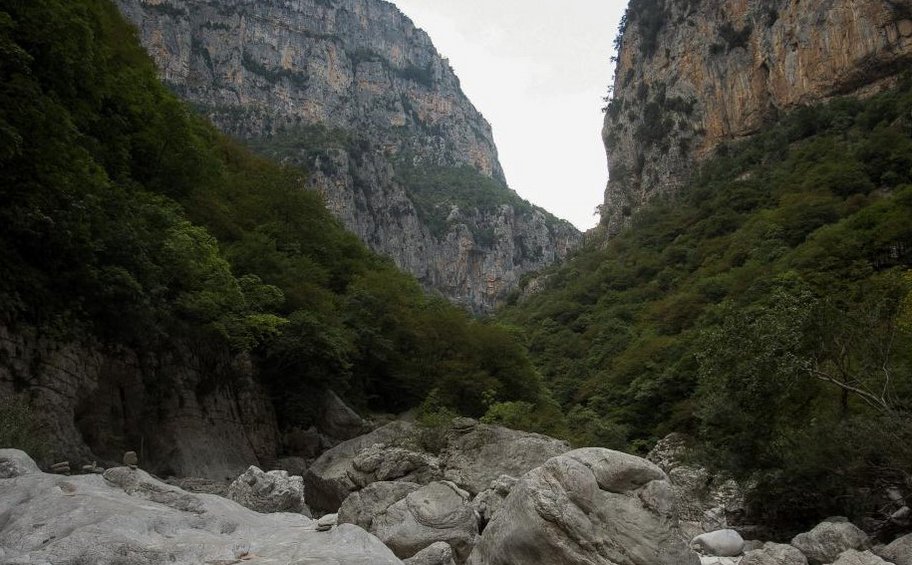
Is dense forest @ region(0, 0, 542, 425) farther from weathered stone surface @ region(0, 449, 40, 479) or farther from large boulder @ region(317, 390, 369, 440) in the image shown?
weathered stone surface @ region(0, 449, 40, 479)

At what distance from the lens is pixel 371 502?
10102 mm

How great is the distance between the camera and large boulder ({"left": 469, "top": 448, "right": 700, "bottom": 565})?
7.07m

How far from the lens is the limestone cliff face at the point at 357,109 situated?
338 feet

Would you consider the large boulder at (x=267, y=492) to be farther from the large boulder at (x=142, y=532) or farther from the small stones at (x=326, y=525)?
the small stones at (x=326, y=525)

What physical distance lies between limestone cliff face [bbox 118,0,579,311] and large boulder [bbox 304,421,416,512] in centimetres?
7667

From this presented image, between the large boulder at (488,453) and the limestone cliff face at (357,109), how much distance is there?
78.0 metres

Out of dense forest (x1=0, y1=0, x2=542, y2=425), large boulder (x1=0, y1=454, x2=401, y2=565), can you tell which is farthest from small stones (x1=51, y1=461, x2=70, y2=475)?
dense forest (x1=0, y1=0, x2=542, y2=425)

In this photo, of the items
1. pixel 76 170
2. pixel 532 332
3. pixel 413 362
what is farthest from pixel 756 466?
pixel 532 332

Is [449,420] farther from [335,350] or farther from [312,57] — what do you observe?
[312,57]

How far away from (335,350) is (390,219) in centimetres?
9340

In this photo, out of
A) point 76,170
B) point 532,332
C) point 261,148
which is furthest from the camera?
point 261,148

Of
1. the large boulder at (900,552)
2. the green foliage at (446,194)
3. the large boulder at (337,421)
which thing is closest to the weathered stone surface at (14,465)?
the large boulder at (900,552)

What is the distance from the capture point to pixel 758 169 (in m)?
59.9

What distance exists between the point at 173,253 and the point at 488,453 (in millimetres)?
8603
